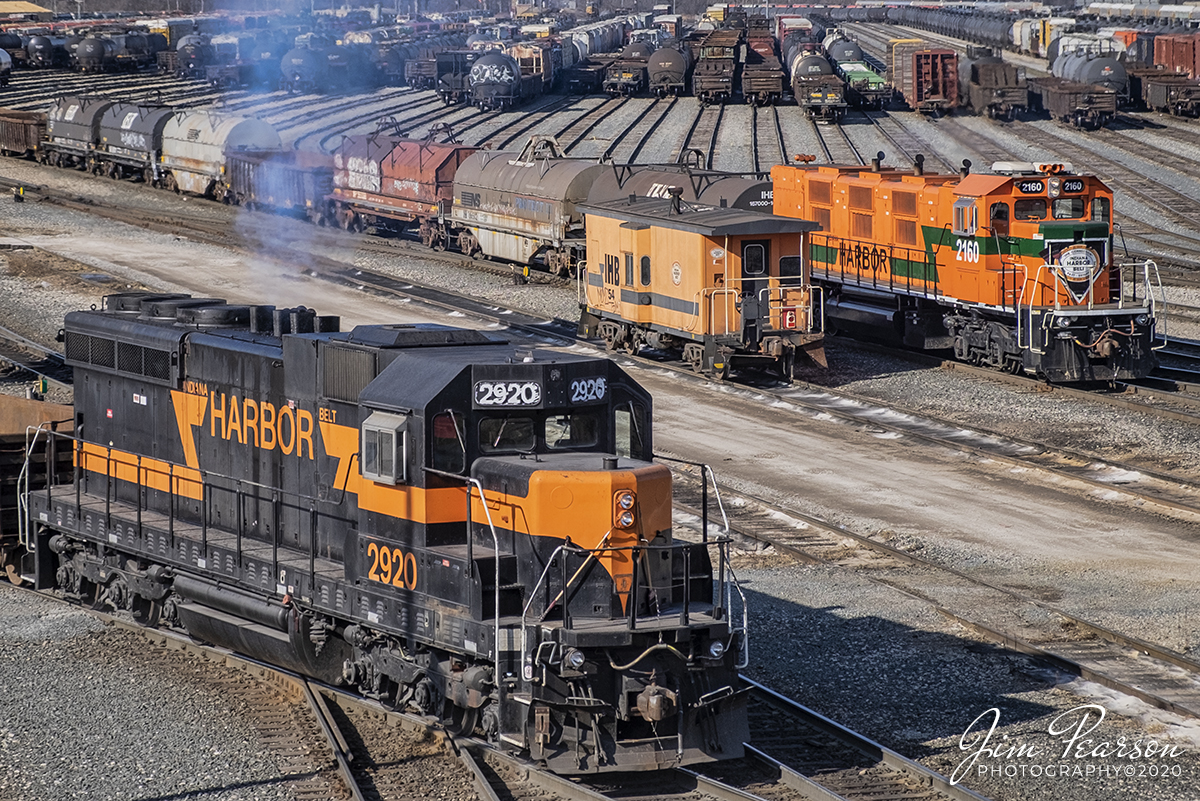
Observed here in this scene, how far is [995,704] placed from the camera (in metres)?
13.0

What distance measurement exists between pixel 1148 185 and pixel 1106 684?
1681 inches

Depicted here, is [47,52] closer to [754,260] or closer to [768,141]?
[768,141]

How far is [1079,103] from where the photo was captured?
225 ft

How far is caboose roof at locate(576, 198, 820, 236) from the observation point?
1063 inches

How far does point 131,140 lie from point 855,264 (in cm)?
3070

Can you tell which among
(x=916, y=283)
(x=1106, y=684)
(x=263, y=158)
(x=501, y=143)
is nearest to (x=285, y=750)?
(x=1106, y=684)

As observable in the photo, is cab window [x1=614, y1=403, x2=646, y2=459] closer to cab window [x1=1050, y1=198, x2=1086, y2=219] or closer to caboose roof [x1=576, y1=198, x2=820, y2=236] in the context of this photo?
caboose roof [x1=576, y1=198, x2=820, y2=236]

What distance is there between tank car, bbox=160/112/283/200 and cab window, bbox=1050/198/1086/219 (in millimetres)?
28642

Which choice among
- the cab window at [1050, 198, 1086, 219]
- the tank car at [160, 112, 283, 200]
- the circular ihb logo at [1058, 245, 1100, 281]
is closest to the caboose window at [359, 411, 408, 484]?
the circular ihb logo at [1058, 245, 1100, 281]

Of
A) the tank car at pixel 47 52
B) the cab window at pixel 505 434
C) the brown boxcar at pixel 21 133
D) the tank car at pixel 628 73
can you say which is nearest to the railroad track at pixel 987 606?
the cab window at pixel 505 434

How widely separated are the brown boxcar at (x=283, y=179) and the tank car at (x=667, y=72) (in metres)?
40.9

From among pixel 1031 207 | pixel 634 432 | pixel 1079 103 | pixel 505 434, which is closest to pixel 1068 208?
pixel 1031 207

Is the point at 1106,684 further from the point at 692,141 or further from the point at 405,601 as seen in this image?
the point at 692,141

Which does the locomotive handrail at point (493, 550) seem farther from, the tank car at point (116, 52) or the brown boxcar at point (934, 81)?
the tank car at point (116, 52)
